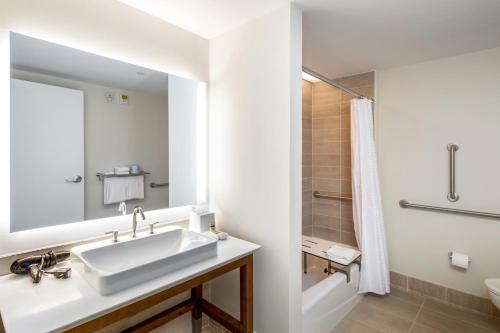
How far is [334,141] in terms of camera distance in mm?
3018

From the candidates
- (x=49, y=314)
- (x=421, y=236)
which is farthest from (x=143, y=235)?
(x=421, y=236)

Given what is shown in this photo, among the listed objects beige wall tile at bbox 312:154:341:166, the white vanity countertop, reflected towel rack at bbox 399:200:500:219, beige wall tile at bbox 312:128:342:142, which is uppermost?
beige wall tile at bbox 312:128:342:142

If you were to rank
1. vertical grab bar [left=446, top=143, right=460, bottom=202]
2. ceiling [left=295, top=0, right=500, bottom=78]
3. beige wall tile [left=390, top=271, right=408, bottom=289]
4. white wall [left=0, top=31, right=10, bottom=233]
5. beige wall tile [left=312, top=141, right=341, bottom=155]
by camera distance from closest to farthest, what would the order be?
white wall [left=0, top=31, right=10, bottom=233] < ceiling [left=295, top=0, right=500, bottom=78] < vertical grab bar [left=446, top=143, right=460, bottom=202] < beige wall tile [left=390, top=271, right=408, bottom=289] < beige wall tile [left=312, top=141, right=341, bottom=155]

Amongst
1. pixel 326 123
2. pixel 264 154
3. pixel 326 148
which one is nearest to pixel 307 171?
pixel 326 148

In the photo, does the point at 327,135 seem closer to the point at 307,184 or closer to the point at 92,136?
the point at 307,184

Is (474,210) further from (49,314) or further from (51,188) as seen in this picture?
(51,188)

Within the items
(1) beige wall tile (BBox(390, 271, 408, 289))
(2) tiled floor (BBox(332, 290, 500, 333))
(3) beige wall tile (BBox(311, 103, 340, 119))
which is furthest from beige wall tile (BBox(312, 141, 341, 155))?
(2) tiled floor (BBox(332, 290, 500, 333))

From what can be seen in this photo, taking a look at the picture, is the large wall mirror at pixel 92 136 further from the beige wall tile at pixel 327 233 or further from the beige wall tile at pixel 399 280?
the beige wall tile at pixel 399 280

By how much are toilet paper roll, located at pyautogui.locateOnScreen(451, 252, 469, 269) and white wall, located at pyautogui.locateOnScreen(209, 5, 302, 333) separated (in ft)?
5.17

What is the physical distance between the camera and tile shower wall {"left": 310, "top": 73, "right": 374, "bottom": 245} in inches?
115

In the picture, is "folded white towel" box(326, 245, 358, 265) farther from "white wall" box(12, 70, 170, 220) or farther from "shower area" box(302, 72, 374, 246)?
"white wall" box(12, 70, 170, 220)

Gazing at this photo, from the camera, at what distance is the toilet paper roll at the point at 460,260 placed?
225 centimetres

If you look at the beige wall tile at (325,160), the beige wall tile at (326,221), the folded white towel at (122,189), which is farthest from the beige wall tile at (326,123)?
the folded white towel at (122,189)

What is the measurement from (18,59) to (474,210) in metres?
A: 3.35
